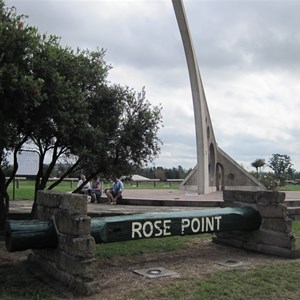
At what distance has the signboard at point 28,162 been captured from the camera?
1116 centimetres

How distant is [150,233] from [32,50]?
390 centimetres

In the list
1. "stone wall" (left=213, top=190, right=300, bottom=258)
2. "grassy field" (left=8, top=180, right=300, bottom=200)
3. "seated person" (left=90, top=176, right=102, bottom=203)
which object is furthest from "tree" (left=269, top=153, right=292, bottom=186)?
"stone wall" (left=213, top=190, right=300, bottom=258)

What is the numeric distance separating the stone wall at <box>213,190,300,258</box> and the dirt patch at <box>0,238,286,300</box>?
0.59 feet

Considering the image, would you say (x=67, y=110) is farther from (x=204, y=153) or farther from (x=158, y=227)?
(x=204, y=153)

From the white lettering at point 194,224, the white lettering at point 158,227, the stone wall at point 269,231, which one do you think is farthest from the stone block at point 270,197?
the white lettering at point 158,227

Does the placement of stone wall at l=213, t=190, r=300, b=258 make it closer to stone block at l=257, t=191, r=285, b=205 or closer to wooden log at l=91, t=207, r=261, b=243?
stone block at l=257, t=191, r=285, b=205

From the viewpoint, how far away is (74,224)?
582 centimetres

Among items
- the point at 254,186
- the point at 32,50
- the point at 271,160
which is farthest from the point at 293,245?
the point at 271,160

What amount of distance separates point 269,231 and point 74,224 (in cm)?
396

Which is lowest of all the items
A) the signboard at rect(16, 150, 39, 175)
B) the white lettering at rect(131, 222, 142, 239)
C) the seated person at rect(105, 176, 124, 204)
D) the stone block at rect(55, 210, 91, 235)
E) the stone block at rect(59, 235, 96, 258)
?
the stone block at rect(59, 235, 96, 258)

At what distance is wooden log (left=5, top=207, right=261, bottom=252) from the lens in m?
5.96

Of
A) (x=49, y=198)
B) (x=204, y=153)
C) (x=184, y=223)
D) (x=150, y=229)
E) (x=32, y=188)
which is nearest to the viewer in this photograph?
(x=49, y=198)

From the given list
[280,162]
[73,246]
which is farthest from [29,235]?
[280,162]

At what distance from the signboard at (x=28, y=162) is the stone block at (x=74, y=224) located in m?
5.17
